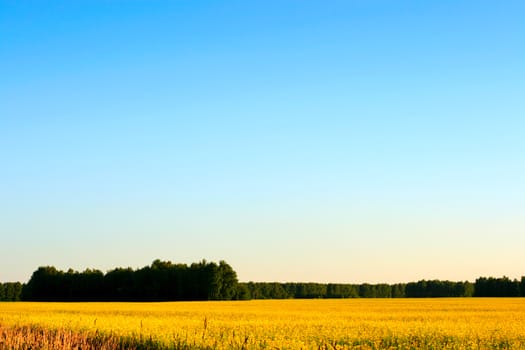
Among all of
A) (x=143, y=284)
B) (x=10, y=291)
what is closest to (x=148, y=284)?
(x=143, y=284)

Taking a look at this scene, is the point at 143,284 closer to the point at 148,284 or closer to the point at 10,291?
the point at 148,284

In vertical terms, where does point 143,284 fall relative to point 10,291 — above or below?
above

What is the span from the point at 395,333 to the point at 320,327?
463 centimetres

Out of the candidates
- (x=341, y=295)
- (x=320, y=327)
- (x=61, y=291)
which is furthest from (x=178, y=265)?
(x=320, y=327)

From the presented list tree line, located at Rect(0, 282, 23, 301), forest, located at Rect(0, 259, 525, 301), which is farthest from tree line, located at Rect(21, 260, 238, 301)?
tree line, located at Rect(0, 282, 23, 301)

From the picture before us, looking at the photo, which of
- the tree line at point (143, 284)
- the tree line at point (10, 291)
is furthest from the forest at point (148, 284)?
the tree line at point (10, 291)

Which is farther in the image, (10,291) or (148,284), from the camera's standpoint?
(10,291)

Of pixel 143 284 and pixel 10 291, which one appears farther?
pixel 10 291

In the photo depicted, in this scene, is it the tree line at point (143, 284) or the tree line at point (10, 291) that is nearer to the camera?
the tree line at point (143, 284)

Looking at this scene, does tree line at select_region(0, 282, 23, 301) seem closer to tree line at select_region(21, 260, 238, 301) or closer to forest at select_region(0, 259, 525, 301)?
forest at select_region(0, 259, 525, 301)

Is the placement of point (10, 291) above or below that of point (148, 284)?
below

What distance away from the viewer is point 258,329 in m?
33.1

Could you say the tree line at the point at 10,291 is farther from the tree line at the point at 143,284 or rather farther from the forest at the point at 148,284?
the tree line at the point at 143,284

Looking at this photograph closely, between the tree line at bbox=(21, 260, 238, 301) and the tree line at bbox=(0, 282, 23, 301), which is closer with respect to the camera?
the tree line at bbox=(21, 260, 238, 301)
